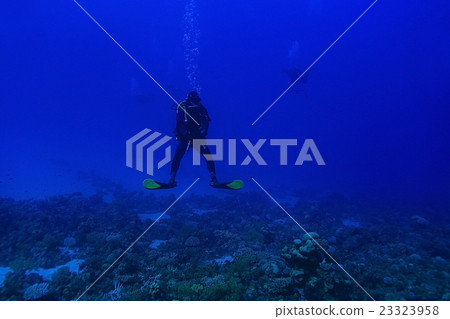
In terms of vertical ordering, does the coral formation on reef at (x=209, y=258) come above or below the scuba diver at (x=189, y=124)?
below

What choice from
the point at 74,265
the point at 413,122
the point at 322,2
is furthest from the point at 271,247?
the point at 413,122

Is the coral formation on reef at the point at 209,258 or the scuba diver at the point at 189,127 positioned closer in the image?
the coral formation on reef at the point at 209,258

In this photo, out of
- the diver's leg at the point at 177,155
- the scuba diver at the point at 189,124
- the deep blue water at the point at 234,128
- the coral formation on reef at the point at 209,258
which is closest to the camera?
the coral formation on reef at the point at 209,258

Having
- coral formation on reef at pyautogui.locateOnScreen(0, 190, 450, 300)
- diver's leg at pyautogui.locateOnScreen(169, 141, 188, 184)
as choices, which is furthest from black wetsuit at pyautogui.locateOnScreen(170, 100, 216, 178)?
coral formation on reef at pyautogui.locateOnScreen(0, 190, 450, 300)

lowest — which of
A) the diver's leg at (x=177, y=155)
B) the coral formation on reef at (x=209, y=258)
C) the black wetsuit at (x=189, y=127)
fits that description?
the coral formation on reef at (x=209, y=258)

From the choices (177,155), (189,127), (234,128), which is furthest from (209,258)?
(234,128)

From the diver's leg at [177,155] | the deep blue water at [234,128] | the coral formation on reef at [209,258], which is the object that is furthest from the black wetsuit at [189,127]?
the deep blue water at [234,128]

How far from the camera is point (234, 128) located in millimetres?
97688

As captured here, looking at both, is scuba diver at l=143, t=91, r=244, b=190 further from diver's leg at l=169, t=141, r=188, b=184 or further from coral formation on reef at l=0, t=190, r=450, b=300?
coral formation on reef at l=0, t=190, r=450, b=300

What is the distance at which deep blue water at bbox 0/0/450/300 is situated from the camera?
739 centimetres

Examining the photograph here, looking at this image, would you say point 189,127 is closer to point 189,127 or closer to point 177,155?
point 189,127

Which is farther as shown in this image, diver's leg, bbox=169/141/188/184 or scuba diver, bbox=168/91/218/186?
diver's leg, bbox=169/141/188/184

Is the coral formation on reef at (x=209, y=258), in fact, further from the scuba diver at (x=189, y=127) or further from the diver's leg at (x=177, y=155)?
the diver's leg at (x=177, y=155)

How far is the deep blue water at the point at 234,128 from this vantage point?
7.39 meters
